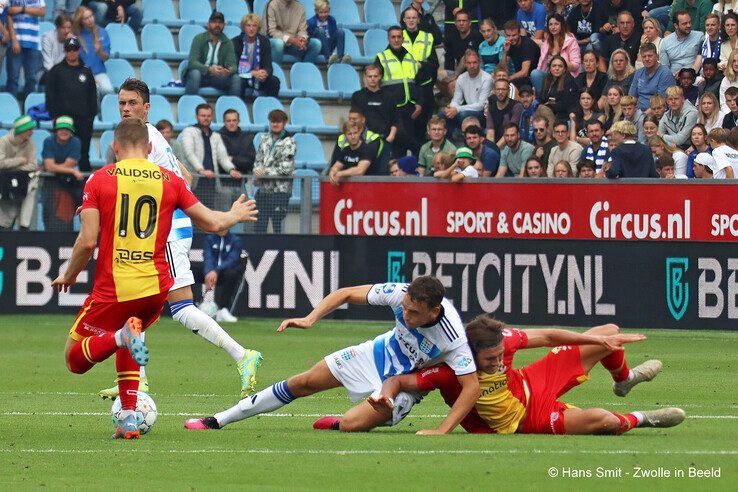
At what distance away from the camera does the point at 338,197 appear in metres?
20.0

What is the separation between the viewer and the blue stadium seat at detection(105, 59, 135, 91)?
25.0 m

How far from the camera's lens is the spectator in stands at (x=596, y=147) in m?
19.9

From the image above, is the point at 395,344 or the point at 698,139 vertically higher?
the point at 698,139

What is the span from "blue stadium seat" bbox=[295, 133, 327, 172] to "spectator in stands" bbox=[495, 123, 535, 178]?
3.81m

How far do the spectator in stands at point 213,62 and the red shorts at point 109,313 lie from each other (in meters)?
14.5

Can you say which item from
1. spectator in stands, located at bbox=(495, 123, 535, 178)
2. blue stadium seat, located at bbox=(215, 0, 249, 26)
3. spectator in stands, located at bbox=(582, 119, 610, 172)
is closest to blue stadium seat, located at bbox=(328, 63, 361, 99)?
blue stadium seat, located at bbox=(215, 0, 249, 26)

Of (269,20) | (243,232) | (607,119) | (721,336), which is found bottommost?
(721,336)

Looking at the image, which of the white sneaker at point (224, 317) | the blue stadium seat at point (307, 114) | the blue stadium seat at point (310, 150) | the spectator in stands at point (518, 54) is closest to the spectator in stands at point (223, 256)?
the white sneaker at point (224, 317)

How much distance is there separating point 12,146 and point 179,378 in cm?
754

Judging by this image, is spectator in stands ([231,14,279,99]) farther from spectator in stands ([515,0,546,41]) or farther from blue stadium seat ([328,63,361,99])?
spectator in stands ([515,0,546,41])

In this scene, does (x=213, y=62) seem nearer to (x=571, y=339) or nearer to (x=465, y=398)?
(x=571, y=339)

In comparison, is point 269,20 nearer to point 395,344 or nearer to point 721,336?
point 721,336

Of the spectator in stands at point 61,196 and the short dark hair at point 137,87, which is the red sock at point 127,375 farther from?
the spectator in stands at point 61,196

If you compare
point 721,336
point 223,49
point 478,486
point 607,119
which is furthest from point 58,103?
point 478,486
